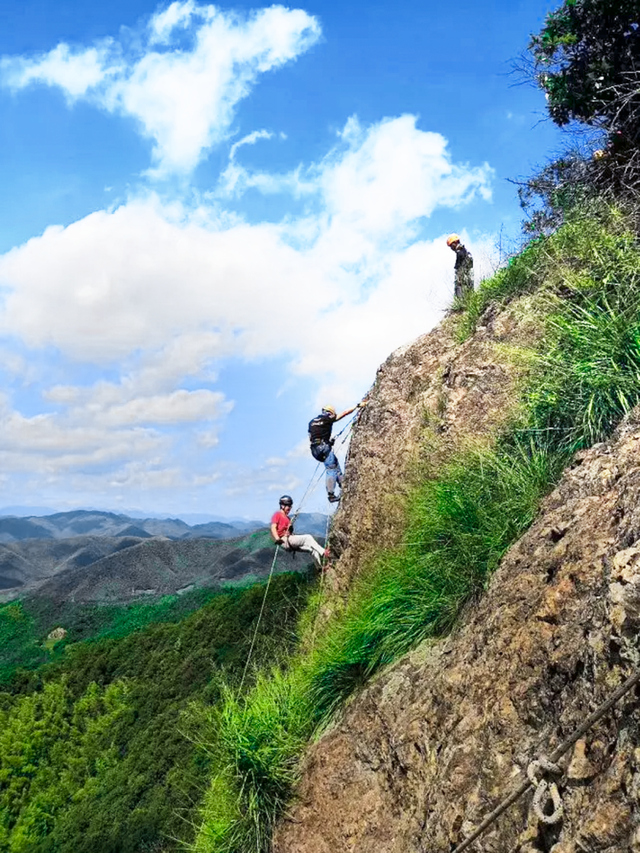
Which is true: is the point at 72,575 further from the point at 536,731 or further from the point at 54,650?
the point at 536,731

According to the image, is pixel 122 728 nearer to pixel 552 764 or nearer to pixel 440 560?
pixel 440 560

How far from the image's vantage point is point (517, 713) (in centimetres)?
378

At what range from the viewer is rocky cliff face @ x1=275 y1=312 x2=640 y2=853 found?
120 inches

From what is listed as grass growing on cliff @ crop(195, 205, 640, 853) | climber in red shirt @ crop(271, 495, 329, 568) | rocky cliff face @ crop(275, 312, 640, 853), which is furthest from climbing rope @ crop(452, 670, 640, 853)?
climber in red shirt @ crop(271, 495, 329, 568)

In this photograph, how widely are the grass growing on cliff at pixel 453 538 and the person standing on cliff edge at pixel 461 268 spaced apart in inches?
127

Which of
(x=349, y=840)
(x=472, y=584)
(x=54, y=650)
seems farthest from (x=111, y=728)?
(x=472, y=584)

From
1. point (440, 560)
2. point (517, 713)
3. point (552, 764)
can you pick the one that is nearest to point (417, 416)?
point (440, 560)

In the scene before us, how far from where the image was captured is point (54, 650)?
31.0 metres

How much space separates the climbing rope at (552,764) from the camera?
115 inches

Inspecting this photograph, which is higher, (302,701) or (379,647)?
(379,647)

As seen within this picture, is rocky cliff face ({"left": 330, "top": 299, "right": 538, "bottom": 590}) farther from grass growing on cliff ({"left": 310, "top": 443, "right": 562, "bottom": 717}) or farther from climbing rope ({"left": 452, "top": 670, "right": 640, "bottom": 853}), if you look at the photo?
climbing rope ({"left": 452, "top": 670, "right": 640, "bottom": 853})

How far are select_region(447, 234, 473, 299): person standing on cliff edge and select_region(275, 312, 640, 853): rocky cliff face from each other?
14.3 ft

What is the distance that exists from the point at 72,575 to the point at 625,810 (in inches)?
1895

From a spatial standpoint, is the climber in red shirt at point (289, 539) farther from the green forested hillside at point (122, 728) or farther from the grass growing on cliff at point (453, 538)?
the grass growing on cliff at point (453, 538)
